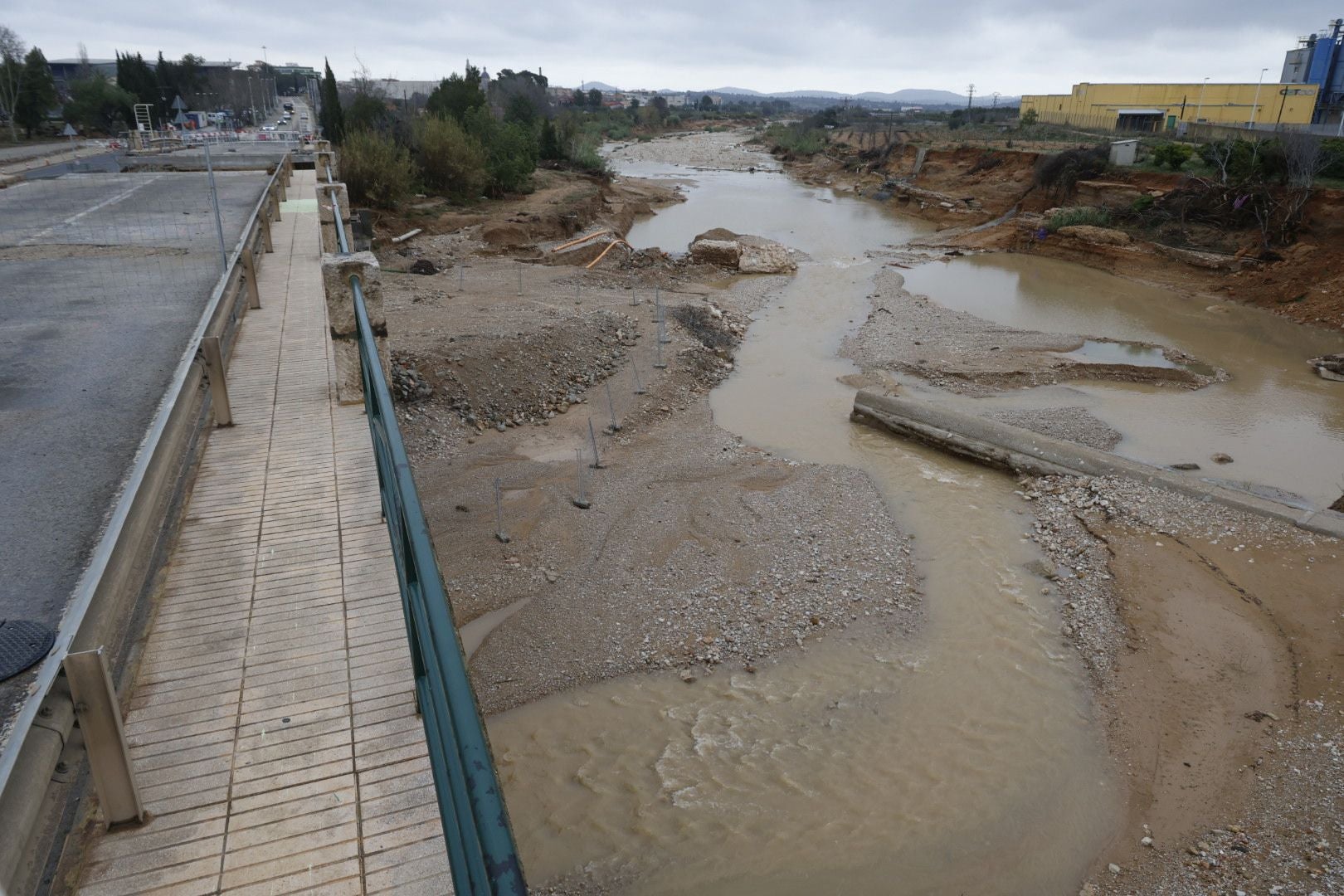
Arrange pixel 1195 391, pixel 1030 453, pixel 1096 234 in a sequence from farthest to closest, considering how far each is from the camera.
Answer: pixel 1096 234 → pixel 1195 391 → pixel 1030 453

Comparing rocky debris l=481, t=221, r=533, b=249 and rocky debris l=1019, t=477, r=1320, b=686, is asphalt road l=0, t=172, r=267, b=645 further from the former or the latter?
rocky debris l=481, t=221, r=533, b=249

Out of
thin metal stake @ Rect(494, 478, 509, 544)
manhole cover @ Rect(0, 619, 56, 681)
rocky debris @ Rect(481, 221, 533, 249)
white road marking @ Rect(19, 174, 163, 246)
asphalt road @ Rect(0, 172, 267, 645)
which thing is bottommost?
thin metal stake @ Rect(494, 478, 509, 544)

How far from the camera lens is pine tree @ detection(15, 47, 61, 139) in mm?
41844

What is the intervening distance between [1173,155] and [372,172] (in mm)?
29860

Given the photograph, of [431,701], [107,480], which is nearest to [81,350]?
[107,480]

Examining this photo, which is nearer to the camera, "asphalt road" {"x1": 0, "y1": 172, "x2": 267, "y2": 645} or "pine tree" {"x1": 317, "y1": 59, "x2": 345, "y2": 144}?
"asphalt road" {"x1": 0, "y1": 172, "x2": 267, "y2": 645}

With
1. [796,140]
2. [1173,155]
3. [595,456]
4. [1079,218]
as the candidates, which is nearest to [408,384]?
[595,456]

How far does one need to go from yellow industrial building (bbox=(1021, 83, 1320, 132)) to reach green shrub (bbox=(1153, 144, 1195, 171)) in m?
11.7

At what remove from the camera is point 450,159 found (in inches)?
1293

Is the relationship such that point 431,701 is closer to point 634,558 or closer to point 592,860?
point 592,860

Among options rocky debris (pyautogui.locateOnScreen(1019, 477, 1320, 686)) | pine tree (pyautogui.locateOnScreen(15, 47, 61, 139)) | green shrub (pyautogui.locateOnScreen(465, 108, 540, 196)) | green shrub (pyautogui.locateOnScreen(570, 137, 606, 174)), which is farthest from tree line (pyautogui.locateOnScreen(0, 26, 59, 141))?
rocky debris (pyautogui.locateOnScreen(1019, 477, 1320, 686))

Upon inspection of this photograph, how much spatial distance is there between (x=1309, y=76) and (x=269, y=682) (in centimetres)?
6399

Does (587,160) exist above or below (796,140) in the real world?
below

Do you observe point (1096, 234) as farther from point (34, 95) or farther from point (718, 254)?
point (34, 95)
